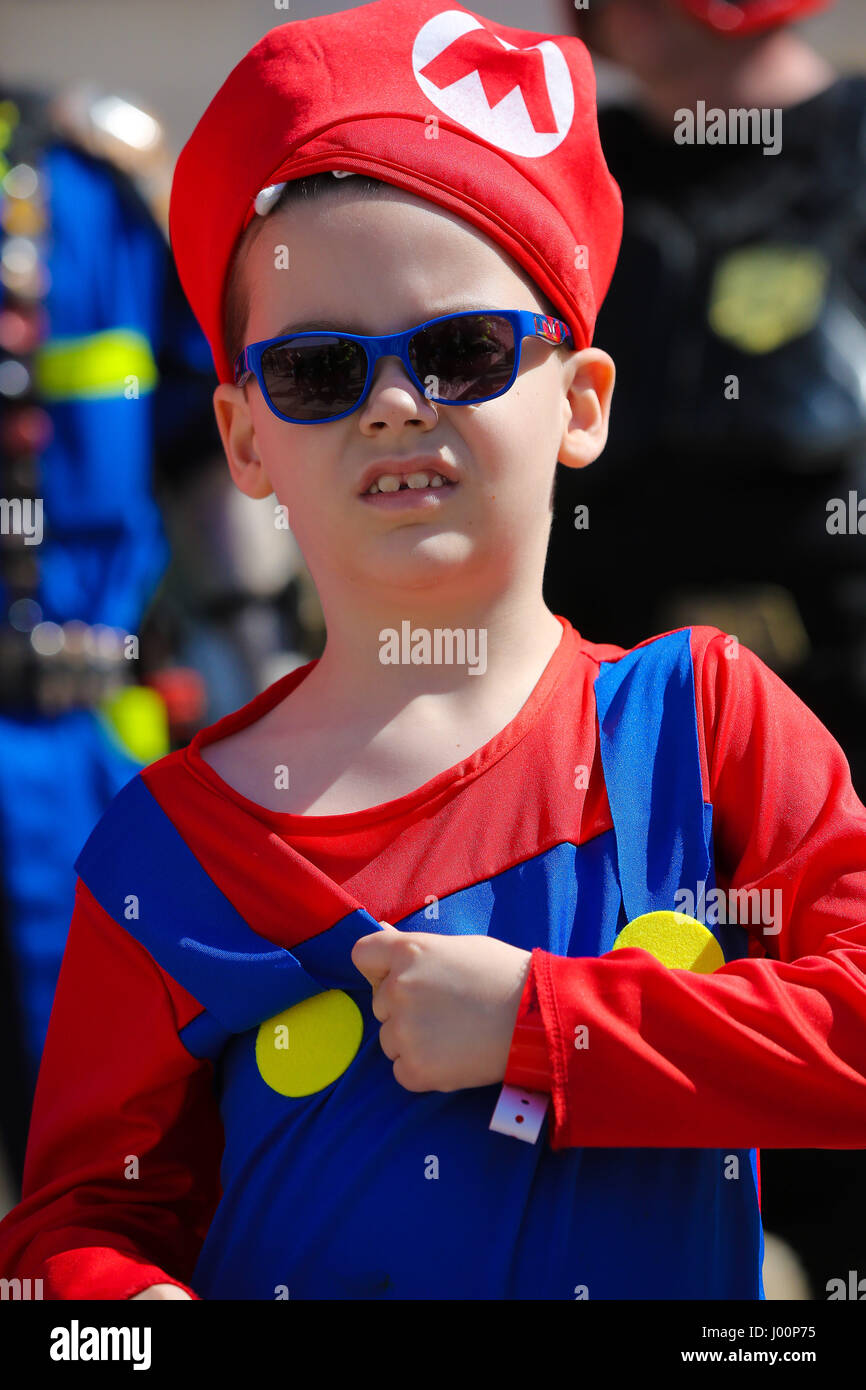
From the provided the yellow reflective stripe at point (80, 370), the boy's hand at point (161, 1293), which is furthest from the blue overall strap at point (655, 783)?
the yellow reflective stripe at point (80, 370)

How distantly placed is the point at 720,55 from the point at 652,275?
1.52 ft

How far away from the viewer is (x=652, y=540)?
3375mm

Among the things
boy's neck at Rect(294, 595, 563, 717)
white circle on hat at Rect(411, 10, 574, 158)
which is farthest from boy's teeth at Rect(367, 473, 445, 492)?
white circle on hat at Rect(411, 10, 574, 158)

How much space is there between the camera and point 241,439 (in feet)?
6.03

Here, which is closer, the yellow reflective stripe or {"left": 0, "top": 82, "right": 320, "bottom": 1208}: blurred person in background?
{"left": 0, "top": 82, "right": 320, "bottom": 1208}: blurred person in background

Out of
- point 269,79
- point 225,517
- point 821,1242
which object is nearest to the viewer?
point 269,79

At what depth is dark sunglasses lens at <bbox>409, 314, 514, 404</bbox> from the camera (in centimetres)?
155

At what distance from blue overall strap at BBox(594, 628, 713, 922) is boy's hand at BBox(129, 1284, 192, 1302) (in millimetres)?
547

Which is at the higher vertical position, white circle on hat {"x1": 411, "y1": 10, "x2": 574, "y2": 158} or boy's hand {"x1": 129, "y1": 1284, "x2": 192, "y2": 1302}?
white circle on hat {"x1": 411, "y1": 10, "x2": 574, "y2": 158}

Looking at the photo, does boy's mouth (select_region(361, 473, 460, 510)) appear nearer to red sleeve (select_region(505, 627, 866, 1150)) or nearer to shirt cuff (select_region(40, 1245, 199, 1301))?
red sleeve (select_region(505, 627, 866, 1150))

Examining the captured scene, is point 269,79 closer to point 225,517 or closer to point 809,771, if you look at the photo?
point 809,771

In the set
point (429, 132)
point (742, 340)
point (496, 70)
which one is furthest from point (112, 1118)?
point (742, 340)

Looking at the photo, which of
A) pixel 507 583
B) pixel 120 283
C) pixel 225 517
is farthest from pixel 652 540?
pixel 507 583

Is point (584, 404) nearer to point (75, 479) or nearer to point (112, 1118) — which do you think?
point (112, 1118)
